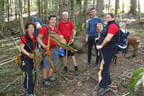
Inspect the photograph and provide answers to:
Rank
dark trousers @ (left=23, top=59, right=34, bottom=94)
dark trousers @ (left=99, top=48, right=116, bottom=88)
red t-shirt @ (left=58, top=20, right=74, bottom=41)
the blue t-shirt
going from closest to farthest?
dark trousers @ (left=23, top=59, right=34, bottom=94) < dark trousers @ (left=99, top=48, right=116, bottom=88) < red t-shirt @ (left=58, top=20, right=74, bottom=41) < the blue t-shirt

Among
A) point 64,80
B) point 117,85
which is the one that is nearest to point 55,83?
point 64,80

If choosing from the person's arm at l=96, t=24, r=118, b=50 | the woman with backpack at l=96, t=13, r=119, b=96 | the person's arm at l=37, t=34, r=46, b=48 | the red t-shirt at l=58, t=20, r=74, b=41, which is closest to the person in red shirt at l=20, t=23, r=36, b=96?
the person's arm at l=37, t=34, r=46, b=48

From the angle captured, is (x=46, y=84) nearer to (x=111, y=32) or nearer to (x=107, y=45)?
(x=107, y=45)

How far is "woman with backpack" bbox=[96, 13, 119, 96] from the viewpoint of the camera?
12.3 ft

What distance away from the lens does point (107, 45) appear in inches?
155

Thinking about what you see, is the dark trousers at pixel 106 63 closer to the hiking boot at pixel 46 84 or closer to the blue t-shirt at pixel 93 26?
the hiking boot at pixel 46 84

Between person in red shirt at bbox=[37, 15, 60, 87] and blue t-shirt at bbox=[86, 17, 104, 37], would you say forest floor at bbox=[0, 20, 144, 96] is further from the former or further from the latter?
blue t-shirt at bbox=[86, 17, 104, 37]

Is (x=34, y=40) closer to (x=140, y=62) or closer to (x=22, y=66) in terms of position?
(x=22, y=66)

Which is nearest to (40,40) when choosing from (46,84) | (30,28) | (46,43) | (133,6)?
(46,43)

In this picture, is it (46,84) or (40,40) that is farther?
(46,84)

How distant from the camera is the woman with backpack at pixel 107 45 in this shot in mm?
3750

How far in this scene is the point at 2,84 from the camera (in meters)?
4.84

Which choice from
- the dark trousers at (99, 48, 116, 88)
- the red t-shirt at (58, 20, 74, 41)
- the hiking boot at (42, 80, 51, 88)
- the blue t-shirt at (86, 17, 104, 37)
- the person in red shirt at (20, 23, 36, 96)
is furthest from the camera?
the blue t-shirt at (86, 17, 104, 37)

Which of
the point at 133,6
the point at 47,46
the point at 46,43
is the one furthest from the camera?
the point at 133,6
